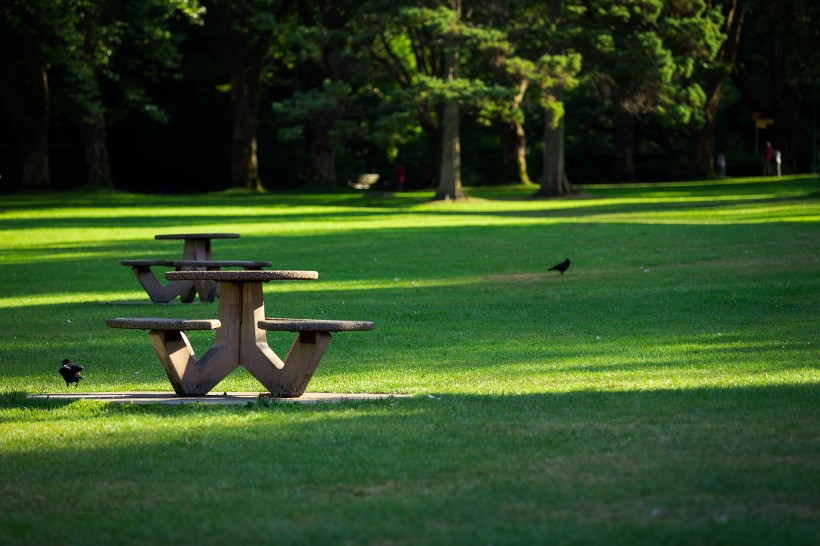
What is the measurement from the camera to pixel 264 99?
7156 cm

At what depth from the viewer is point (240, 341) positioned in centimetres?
921

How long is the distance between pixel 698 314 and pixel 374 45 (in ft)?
126

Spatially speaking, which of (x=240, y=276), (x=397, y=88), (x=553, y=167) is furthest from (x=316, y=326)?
(x=397, y=88)

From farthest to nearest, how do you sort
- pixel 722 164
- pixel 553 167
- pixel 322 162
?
pixel 722 164 < pixel 322 162 < pixel 553 167

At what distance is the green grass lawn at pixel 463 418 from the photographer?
18.7 feet

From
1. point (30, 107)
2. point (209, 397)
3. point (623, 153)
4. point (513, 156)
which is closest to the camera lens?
point (209, 397)

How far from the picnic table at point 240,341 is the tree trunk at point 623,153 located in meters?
58.0

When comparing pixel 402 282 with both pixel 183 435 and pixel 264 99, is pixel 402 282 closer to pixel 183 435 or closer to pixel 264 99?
pixel 183 435

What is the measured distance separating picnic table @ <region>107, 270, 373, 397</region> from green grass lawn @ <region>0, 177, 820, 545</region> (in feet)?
1.63

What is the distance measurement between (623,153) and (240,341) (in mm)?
60645

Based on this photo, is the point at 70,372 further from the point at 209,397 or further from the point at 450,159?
the point at 450,159

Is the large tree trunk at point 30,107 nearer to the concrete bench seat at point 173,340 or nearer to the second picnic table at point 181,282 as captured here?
the second picnic table at point 181,282

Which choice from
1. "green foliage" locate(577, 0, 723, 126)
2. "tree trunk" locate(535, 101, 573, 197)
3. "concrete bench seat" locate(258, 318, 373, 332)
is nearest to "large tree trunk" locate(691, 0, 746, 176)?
"green foliage" locate(577, 0, 723, 126)

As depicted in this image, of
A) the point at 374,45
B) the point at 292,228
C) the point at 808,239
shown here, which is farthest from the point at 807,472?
the point at 374,45
